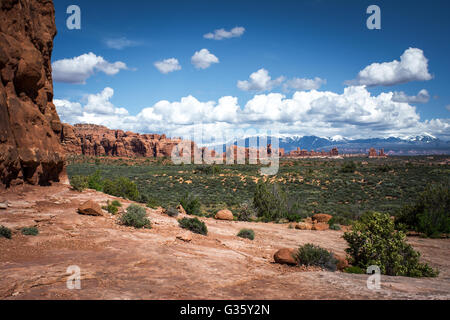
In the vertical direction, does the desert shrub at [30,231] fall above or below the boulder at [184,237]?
above

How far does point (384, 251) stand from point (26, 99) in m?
A: 17.8

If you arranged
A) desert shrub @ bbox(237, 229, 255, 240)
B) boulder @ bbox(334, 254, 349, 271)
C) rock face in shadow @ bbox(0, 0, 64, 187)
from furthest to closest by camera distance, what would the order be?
desert shrub @ bbox(237, 229, 255, 240) < rock face in shadow @ bbox(0, 0, 64, 187) < boulder @ bbox(334, 254, 349, 271)

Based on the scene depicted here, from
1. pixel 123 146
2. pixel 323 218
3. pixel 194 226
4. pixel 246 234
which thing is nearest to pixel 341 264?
pixel 246 234

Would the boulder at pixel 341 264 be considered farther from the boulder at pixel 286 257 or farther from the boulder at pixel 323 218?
the boulder at pixel 323 218

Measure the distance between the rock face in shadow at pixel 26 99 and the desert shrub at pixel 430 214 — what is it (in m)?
21.9

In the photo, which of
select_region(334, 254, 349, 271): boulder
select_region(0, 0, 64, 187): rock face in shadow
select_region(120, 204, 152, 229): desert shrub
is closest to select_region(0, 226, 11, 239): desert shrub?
select_region(120, 204, 152, 229): desert shrub

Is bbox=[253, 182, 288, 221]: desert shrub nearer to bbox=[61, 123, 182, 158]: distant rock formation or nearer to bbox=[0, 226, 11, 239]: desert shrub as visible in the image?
bbox=[0, 226, 11, 239]: desert shrub

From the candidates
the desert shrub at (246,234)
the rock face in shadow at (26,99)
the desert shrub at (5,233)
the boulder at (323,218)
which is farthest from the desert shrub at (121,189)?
the boulder at (323,218)

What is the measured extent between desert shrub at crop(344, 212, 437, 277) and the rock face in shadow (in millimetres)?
14206

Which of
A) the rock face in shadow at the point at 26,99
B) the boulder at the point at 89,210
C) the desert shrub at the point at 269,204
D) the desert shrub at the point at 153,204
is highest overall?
the rock face in shadow at the point at 26,99

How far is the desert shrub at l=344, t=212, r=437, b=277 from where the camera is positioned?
27.3ft

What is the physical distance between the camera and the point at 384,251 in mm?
8812

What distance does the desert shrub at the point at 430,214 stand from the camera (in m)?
17.6
